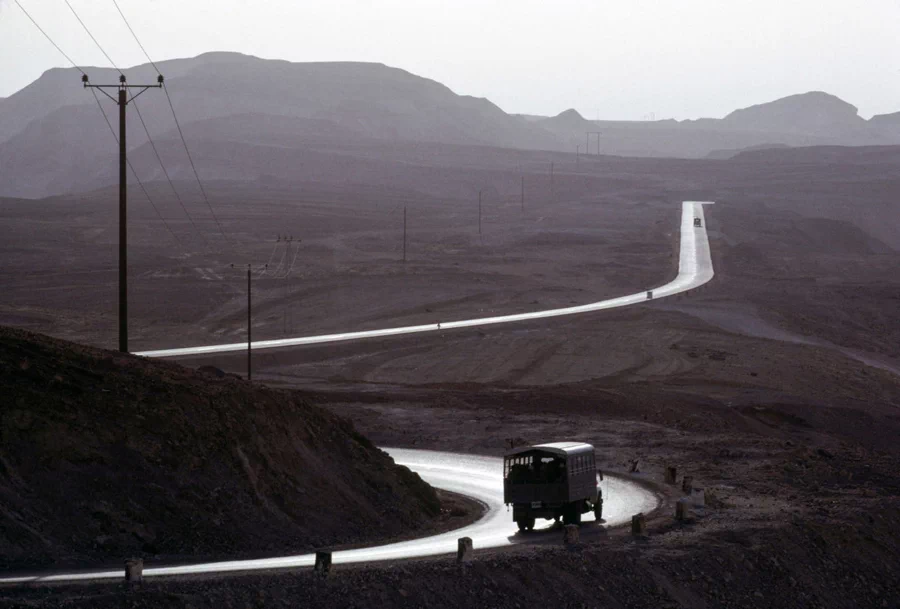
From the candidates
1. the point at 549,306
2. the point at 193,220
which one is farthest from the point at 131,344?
the point at 193,220

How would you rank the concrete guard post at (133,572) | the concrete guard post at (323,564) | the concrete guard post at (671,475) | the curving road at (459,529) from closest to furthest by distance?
the concrete guard post at (133,572), the concrete guard post at (323,564), the curving road at (459,529), the concrete guard post at (671,475)

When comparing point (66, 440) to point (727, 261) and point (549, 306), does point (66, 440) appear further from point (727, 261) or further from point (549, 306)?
point (727, 261)

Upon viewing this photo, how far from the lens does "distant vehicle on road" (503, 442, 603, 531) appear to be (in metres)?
28.8

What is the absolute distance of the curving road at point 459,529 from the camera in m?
22.0

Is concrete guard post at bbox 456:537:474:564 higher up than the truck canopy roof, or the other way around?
the truck canopy roof

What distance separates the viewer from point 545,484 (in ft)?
94.5

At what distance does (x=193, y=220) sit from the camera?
15650cm

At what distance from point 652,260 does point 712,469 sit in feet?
301

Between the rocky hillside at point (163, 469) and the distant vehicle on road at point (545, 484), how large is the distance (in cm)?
324

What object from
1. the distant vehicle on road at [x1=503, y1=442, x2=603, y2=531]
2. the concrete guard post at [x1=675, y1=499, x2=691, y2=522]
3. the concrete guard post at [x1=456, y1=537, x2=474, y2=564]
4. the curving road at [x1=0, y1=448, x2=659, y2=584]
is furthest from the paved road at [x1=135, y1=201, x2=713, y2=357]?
the concrete guard post at [x1=456, y1=537, x2=474, y2=564]

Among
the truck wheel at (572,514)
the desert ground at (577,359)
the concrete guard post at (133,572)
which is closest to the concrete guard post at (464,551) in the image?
the desert ground at (577,359)

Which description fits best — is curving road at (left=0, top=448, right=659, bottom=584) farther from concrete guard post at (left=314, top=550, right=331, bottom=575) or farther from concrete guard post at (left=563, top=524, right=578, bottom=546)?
concrete guard post at (left=314, top=550, right=331, bottom=575)

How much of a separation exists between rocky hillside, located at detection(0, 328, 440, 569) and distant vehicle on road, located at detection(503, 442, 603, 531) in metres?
3.24

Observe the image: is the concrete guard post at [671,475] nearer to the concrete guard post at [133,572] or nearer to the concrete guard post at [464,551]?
the concrete guard post at [464,551]
